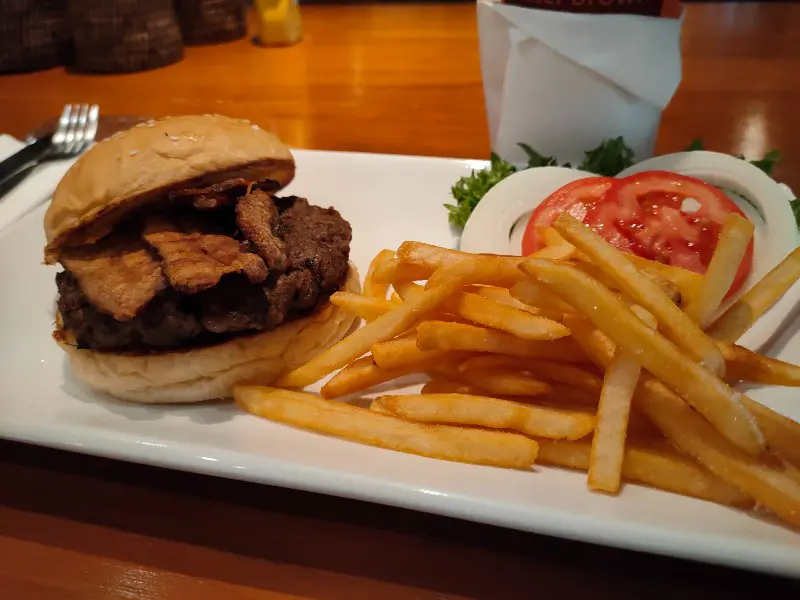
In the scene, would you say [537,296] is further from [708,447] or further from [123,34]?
[123,34]

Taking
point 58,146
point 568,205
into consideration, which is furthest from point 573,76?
point 58,146

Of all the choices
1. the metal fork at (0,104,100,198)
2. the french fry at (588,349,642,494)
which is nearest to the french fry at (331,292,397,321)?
the french fry at (588,349,642,494)

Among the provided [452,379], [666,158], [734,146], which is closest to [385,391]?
[452,379]

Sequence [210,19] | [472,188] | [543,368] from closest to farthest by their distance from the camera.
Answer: [543,368] → [472,188] → [210,19]

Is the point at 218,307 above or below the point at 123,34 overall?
below

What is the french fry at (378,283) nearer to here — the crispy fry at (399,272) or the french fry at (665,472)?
the crispy fry at (399,272)

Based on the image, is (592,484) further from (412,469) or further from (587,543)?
(412,469)

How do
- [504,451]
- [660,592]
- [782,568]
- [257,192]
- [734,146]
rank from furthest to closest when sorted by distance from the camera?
[734,146] < [257,192] < [504,451] < [660,592] < [782,568]

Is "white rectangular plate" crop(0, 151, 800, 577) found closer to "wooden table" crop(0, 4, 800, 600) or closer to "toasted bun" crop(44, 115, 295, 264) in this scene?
"wooden table" crop(0, 4, 800, 600)
